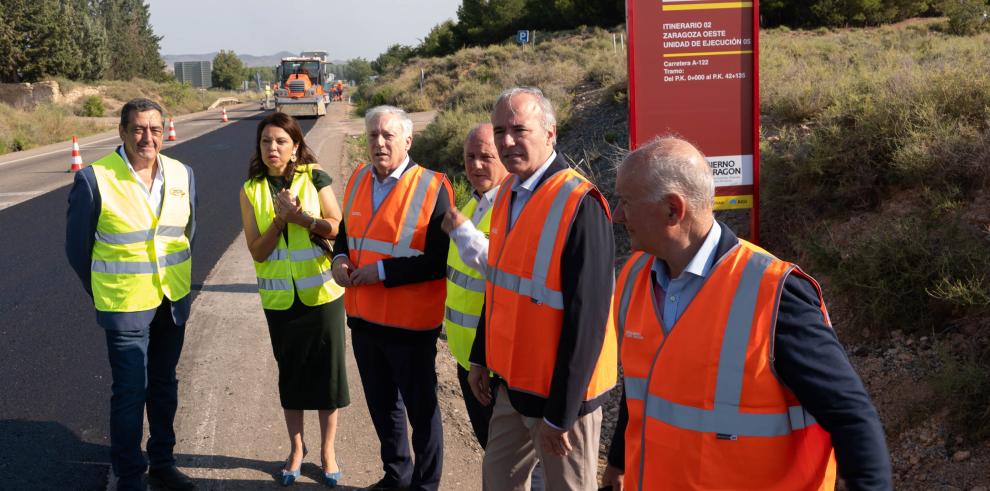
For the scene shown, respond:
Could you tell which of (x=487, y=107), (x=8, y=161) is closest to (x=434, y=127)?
(x=487, y=107)

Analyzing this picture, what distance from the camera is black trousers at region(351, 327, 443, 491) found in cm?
400

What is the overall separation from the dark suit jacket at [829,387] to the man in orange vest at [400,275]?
220 cm

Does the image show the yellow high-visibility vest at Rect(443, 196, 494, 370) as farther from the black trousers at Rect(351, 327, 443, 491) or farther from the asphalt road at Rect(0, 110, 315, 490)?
the asphalt road at Rect(0, 110, 315, 490)

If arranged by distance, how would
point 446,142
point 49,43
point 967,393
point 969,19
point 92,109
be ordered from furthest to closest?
point 49,43 < point 92,109 < point 969,19 < point 446,142 < point 967,393

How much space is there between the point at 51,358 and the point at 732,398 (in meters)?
6.03

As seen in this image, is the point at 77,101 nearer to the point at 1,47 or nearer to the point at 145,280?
the point at 1,47

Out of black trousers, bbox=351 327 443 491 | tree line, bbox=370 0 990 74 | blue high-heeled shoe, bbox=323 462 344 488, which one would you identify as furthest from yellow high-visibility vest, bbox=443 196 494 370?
tree line, bbox=370 0 990 74

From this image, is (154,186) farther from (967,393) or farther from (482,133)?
(967,393)

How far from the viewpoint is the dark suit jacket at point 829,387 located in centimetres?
188

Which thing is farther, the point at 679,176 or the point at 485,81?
the point at 485,81

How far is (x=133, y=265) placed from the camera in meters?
4.10

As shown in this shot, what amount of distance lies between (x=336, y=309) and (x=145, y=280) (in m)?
0.95

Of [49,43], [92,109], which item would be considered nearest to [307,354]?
[92,109]

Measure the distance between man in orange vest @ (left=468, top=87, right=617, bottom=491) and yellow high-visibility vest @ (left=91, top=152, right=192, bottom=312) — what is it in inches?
72.4
